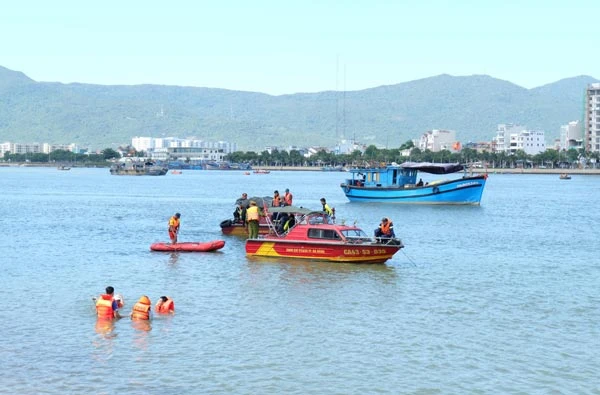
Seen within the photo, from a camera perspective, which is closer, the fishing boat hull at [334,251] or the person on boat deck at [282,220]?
the fishing boat hull at [334,251]

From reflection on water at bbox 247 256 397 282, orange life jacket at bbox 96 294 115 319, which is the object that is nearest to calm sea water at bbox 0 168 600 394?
reflection on water at bbox 247 256 397 282

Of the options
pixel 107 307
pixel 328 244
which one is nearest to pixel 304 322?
pixel 107 307

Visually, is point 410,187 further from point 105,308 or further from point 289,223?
point 105,308

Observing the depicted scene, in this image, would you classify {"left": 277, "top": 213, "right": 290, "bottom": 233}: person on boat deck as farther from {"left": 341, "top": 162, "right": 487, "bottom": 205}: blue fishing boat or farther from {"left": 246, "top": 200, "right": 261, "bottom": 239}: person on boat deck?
{"left": 341, "top": 162, "right": 487, "bottom": 205}: blue fishing boat

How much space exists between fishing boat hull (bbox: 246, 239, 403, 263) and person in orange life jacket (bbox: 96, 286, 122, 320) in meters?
13.0

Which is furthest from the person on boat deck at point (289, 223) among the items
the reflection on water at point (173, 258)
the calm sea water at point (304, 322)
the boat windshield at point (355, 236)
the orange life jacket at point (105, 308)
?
the orange life jacket at point (105, 308)

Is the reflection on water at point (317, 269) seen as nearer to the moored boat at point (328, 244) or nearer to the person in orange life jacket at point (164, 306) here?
the moored boat at point (328, 244)

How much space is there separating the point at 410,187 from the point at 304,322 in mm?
59673

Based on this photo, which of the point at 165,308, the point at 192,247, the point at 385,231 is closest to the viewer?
the point at 165,308

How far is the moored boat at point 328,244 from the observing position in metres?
38.0

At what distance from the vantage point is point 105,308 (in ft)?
86.8

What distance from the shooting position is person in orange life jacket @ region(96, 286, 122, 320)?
26438mm

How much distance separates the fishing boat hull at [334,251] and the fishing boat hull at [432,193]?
4710 centimetres

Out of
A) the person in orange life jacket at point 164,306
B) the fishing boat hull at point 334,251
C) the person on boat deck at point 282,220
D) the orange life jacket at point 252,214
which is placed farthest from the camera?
the person on boat deck at point 282,220
